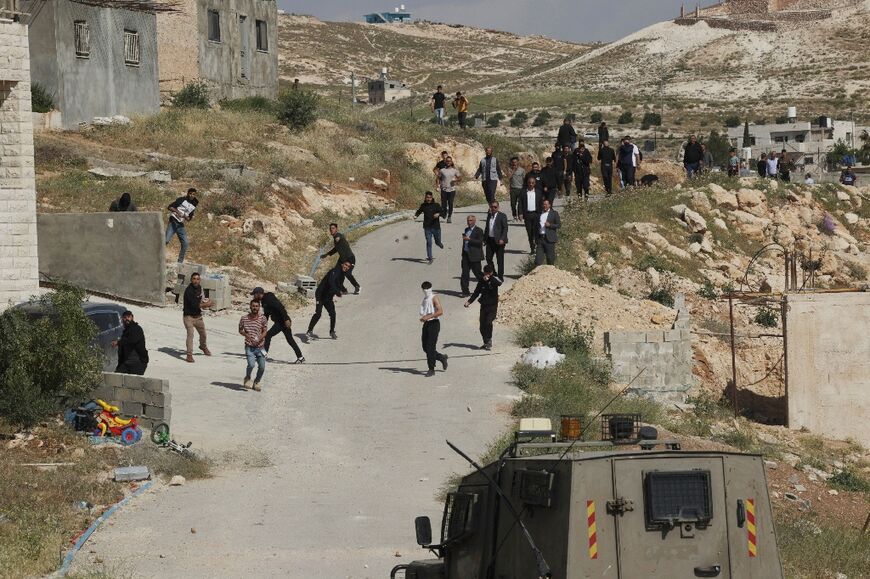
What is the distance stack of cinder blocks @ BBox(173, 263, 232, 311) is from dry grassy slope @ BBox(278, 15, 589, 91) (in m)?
95.9

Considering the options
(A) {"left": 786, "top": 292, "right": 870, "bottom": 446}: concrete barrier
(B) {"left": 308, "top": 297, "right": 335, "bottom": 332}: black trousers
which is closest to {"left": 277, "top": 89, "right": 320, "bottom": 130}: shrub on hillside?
(B) {"left": 308, "top": 297, "right": 335, "bottom": 332}: black trousers

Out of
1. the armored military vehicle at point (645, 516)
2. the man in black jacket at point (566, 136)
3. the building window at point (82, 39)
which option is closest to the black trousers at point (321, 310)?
the man in black jacket at point (566, 136)

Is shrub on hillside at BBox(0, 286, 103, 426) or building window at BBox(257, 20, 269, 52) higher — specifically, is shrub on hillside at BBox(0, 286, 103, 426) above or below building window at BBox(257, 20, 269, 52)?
below

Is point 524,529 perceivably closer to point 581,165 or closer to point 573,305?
point 573,305

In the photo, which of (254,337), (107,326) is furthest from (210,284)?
(254,337)

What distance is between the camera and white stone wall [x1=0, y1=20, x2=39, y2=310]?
22.9 meters

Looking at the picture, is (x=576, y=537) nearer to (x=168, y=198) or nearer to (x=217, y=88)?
(x=168, y=198)

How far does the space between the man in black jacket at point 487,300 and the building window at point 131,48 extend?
22.6 metres

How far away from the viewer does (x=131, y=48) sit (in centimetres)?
4309

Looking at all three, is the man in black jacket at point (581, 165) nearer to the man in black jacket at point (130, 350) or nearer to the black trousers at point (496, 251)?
the black trousers at point (496, 251)

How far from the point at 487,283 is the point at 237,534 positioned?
10024 millimetres

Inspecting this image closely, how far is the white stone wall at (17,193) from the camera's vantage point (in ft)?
75.2

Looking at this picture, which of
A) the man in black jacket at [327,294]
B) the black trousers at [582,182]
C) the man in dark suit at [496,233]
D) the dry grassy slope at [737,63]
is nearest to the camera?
the man in black jacket at [327,294]

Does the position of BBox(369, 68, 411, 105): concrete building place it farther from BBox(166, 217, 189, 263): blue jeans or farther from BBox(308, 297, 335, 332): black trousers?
BBox(308, 297, 335, 332): black trousers
